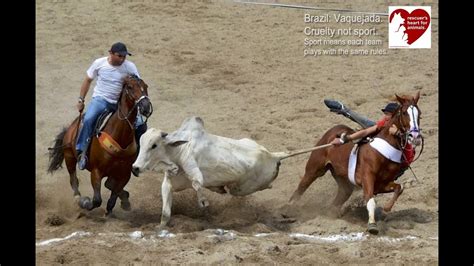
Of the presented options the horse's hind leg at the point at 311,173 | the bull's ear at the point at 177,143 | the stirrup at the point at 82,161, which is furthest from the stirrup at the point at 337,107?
the stirrup at the point at 82,161

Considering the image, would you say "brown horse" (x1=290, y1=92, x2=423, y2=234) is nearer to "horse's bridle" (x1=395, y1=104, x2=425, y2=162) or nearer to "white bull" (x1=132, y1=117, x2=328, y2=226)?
"horse's bridle" (x1=395, y1=104, x2=425, y2=162)

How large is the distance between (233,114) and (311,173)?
6.80ft

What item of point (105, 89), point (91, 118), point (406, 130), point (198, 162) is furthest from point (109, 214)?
point (406, 130)

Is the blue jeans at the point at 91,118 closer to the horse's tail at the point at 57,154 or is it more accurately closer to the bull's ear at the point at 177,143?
the bull's ear at the point at 177,143

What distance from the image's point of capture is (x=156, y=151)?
11219 millimetres

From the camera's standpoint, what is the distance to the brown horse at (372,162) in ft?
37.1

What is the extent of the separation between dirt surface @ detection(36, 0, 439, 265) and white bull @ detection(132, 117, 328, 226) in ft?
1.18

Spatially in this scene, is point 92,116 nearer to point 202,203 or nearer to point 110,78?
point 110,78

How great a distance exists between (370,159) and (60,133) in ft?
10.5

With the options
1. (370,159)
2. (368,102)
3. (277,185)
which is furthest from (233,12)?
(370,159)

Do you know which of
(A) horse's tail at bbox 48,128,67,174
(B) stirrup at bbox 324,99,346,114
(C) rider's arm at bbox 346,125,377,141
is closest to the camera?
(C) rider's arm at bbox 346,125,377,141

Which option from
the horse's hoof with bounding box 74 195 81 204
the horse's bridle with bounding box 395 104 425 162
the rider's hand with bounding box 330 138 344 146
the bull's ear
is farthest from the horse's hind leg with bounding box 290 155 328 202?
the horse's hoof with bounding box 74 195 81 204

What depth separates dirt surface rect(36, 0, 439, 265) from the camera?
1096 centimetres
